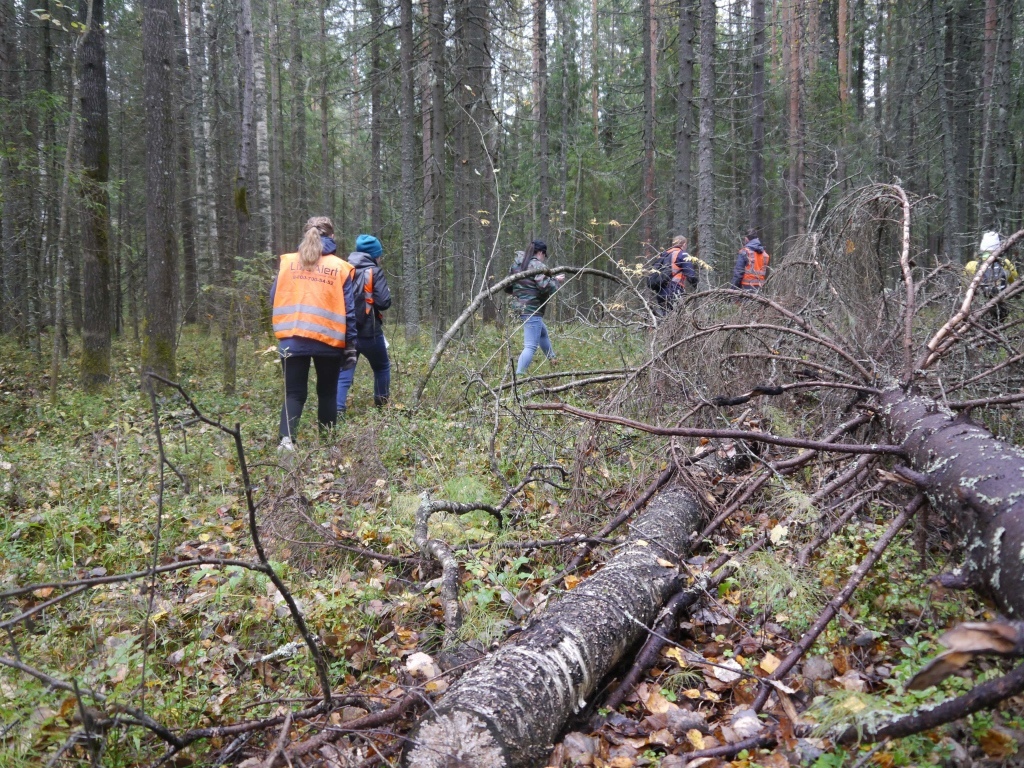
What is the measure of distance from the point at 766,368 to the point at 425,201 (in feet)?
28.0

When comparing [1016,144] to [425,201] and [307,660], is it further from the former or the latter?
[307,660]

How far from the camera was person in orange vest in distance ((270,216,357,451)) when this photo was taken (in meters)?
5.50

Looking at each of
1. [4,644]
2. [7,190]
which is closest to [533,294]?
[4,644]

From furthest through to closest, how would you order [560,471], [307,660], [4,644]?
[560,471], [4,644], [307,660]

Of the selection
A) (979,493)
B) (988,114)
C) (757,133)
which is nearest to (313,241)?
(979,493)

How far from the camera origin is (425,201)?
38.0 ft

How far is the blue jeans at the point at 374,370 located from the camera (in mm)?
6574

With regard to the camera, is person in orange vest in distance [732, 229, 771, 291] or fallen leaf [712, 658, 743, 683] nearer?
fallen leaf [712, 658, 743, 683]

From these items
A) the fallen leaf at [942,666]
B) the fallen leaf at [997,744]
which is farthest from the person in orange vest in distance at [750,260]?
the fallen leaf at [942,666]

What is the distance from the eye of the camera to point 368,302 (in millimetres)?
6449

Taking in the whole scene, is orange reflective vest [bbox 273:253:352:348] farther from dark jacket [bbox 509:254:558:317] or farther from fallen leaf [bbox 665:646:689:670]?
A: fallen leaf [bbox 665:646:689:670]

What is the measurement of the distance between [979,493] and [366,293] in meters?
5.55

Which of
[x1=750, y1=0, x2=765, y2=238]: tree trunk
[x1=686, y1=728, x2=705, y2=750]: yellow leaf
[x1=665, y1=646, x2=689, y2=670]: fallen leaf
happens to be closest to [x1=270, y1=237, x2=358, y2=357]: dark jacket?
[x1=665, y1=646, x2=689, y2=670]: fallen leaf

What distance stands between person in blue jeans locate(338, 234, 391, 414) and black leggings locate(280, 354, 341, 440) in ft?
1.67
